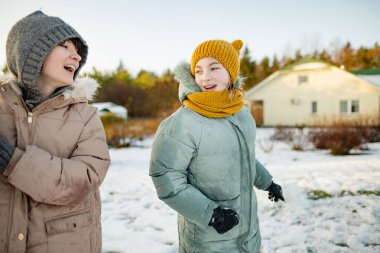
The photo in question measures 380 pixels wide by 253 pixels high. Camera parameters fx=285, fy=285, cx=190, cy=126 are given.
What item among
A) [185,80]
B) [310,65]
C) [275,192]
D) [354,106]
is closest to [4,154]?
[185,80]

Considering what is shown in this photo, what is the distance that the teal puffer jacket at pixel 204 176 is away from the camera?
5.40 feet

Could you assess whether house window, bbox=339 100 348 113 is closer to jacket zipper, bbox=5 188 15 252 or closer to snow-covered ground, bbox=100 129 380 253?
snow-covered ground, bbox=100 129 380 253

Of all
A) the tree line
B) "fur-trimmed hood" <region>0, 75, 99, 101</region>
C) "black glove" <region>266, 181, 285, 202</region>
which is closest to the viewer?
"fur-trimmed hood" <region>0, 75, 99, 101</region>

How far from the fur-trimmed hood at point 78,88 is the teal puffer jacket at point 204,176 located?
491 millimetres

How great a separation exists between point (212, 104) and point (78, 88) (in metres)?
0.83

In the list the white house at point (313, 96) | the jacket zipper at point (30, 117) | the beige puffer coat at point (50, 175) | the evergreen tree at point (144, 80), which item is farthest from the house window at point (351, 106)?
the evergreen tree at point (144, 80)

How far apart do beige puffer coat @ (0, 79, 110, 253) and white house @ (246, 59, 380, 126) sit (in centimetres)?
2457

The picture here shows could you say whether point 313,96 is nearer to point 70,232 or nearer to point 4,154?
point 70,232

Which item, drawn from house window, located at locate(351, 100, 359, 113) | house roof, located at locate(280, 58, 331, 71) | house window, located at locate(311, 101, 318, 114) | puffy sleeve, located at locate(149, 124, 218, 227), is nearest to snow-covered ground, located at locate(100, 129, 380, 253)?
puffy sleeve, located at locate(149, 124, 218, 227)

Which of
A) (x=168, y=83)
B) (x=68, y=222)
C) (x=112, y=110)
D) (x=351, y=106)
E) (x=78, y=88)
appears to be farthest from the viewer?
(x=168, y=83)

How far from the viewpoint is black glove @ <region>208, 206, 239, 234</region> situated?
1.59m

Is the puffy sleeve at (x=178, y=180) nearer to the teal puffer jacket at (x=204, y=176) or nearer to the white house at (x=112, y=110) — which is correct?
the teal puffer jacket at (x=204, y=176)

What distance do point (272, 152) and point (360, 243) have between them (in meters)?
7.89

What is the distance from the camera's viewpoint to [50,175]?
1.34 metres
